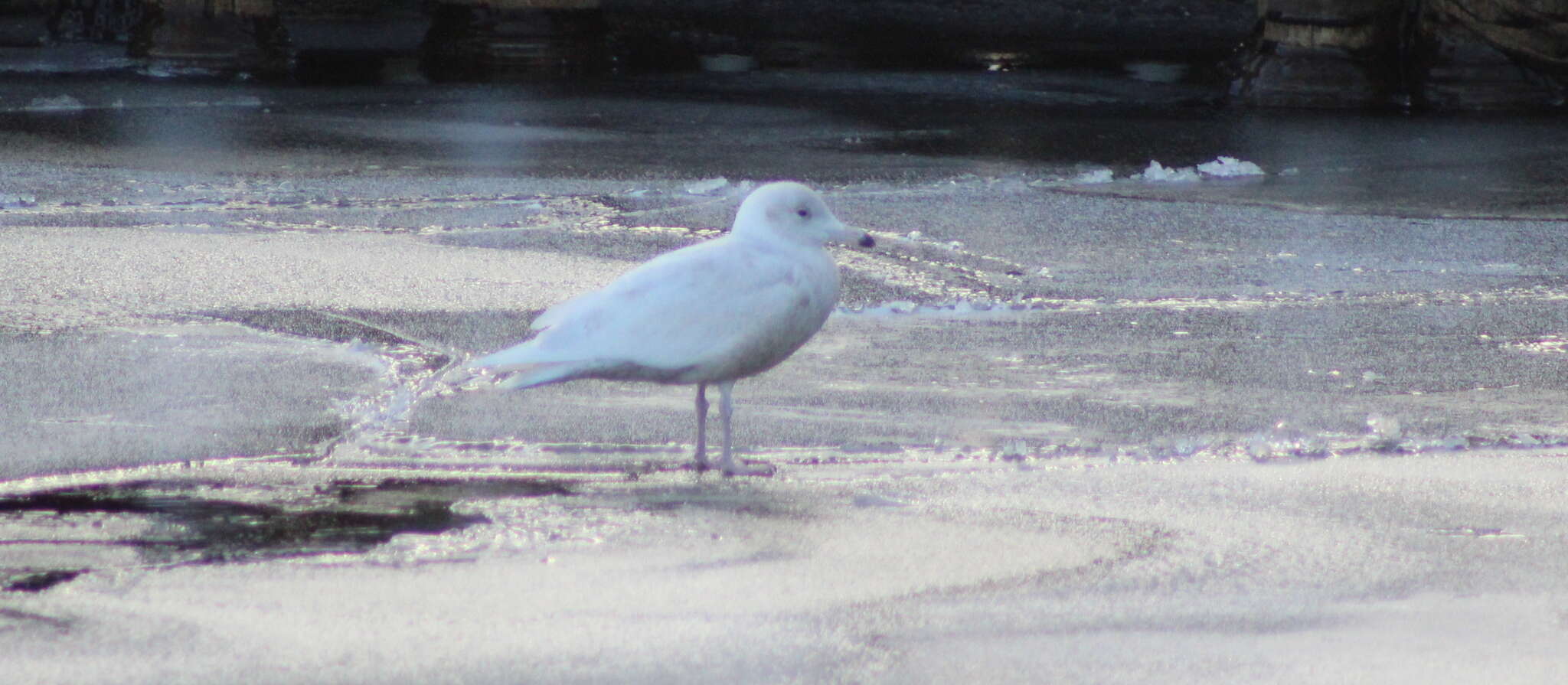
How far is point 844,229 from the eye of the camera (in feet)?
13.4

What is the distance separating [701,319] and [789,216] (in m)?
0.31

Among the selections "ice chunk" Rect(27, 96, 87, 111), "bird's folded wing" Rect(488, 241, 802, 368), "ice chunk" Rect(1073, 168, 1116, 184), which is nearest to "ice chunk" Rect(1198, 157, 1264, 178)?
"ice chunk" Rect(1073, 168, 1116, 184)

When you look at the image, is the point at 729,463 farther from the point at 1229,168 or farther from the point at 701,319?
the point at 1229,168

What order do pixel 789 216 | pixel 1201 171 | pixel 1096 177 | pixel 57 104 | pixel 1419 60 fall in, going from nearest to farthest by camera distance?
pixel 789 216, pixel 1096 177, pixel 1201 171, pixel 57 104, pixel 1419 60

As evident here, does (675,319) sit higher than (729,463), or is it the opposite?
(675,319)

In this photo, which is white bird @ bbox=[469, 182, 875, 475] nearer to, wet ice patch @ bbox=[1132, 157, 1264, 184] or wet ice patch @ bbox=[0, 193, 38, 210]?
wet ice patch @ bbox=[0, 193, 38, 210]

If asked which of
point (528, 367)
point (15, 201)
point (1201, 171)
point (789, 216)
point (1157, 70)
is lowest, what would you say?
point (1157, 70)

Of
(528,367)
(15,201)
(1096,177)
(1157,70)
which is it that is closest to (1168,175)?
(1096,177)

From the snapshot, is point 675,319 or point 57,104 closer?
point 675,319

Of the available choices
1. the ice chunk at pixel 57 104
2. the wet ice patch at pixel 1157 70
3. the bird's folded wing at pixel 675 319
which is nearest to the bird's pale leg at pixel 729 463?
the bird's folded wing at pixel 675 319

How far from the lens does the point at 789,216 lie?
158 inches

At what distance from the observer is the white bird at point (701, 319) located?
152 inches

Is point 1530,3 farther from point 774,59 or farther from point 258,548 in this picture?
point 258,548

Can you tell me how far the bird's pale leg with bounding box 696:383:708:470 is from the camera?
13.0 ft
